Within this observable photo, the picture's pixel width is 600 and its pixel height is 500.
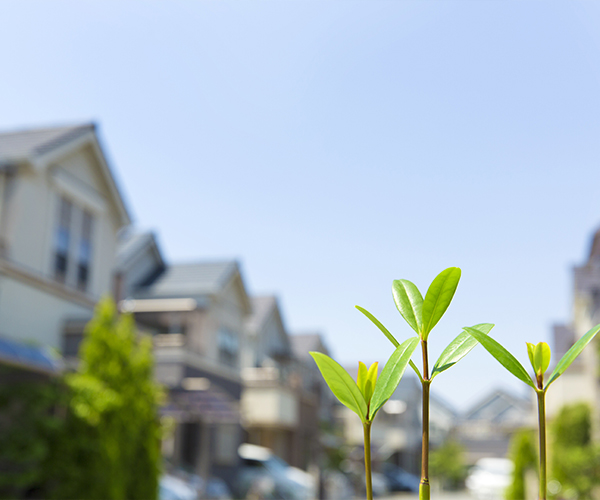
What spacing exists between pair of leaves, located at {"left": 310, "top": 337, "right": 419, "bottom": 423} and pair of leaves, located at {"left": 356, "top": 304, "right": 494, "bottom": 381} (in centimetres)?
5

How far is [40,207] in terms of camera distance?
14227 millimetres

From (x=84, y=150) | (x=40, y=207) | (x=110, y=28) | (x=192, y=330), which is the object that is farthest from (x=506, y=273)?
(x=192, y=330)

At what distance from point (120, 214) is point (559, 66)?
15991mm

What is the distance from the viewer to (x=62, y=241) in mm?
14875

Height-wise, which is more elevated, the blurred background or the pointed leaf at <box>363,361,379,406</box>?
the blurred background

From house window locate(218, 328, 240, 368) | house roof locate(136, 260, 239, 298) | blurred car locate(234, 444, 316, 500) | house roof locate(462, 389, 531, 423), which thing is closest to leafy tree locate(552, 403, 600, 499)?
blurred car locate(234, 444, 316, 500)

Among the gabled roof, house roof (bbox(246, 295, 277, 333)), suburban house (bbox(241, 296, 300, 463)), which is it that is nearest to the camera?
the gabled roof

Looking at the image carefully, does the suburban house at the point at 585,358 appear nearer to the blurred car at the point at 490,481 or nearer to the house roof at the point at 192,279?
the blurred car at the point at 490,481

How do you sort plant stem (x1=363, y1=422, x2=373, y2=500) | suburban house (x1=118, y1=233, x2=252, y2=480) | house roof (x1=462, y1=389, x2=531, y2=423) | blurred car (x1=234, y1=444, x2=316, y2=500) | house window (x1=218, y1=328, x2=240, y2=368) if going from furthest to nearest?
house roof (x1=462, y1=389, x2=531, y2=423) → house window (x1=218, y1=328, x2=240, y2=368) → blurred car (x1=234, y1=444, x2=316, y2=500) → suburban house (x1=118, y1=233, x2=252, y2=480) → plant stem (x1=363, y1=422, x2=373, y2=500)

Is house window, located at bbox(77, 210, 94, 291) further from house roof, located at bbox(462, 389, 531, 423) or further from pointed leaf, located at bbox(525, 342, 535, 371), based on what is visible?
house roof, located at bbox(462, 389, 531, 423)

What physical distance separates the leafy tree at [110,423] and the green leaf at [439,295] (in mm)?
10726

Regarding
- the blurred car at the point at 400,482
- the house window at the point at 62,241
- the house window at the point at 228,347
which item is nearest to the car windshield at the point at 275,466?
the house window at the point at 228,347

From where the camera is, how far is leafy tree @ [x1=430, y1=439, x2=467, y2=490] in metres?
42.2

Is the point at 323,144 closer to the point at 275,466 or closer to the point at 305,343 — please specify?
the point at 275,466
